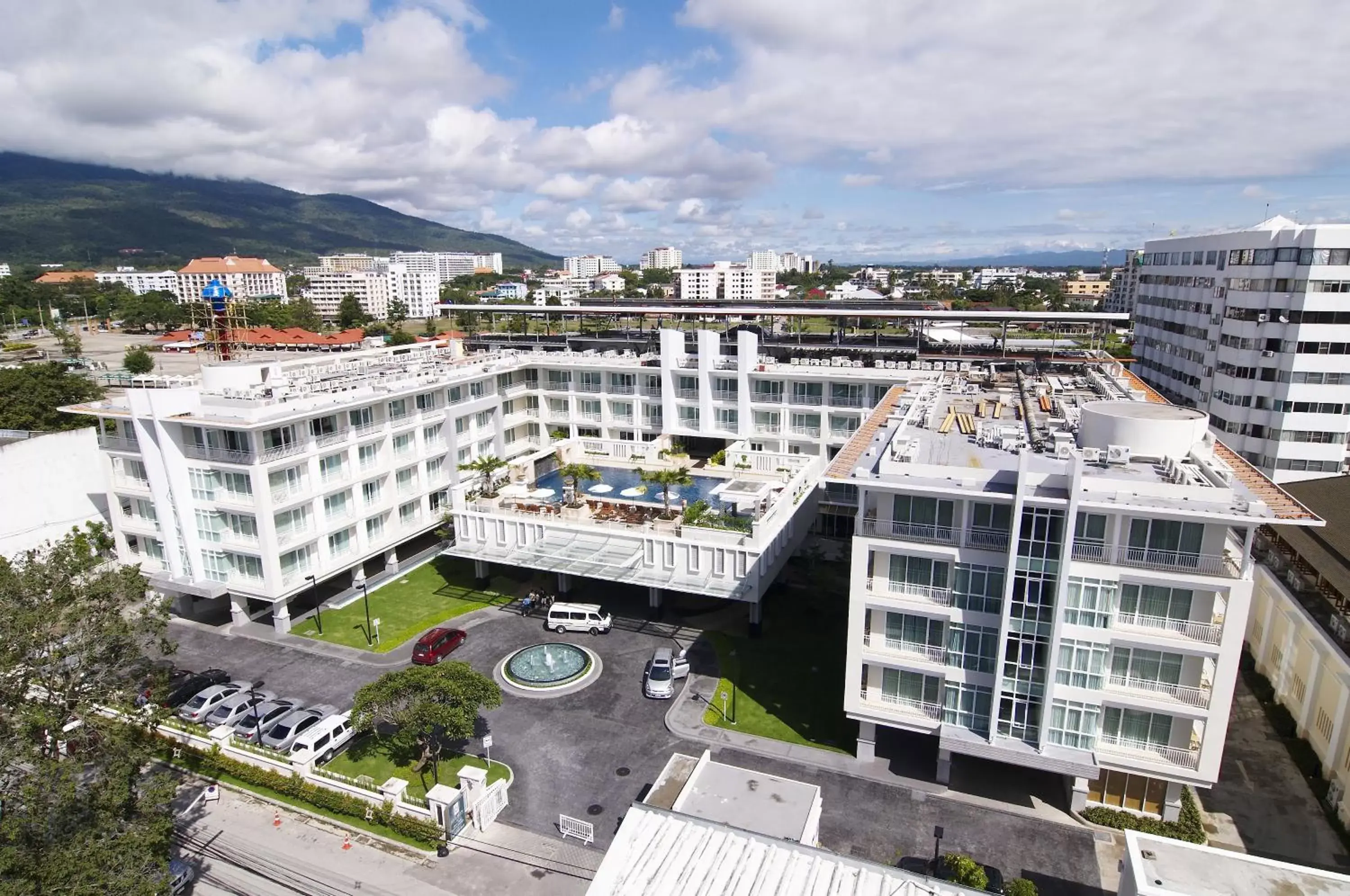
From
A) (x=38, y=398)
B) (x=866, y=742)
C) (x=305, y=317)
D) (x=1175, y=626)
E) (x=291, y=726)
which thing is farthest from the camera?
(x=305, y=317)

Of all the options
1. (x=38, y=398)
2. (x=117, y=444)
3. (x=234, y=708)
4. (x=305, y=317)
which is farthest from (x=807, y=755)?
(x=305, y=317)

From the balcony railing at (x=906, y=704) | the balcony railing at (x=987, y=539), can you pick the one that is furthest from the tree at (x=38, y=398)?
the balcony railing at (x=987, y=539)

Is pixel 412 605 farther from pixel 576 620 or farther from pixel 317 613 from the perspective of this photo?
pixel 576 620

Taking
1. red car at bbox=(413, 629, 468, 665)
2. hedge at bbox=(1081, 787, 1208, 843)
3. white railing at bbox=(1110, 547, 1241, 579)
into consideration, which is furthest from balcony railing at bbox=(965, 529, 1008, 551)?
red car at bbox=(413, 629, 468, 665)

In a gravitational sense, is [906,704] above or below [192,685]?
above

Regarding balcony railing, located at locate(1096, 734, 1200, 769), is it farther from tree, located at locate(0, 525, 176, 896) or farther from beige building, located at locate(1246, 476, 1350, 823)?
tree, located at locate(0, 525, 176, 896)

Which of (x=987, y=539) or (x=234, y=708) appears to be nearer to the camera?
(x=987, y=539)
